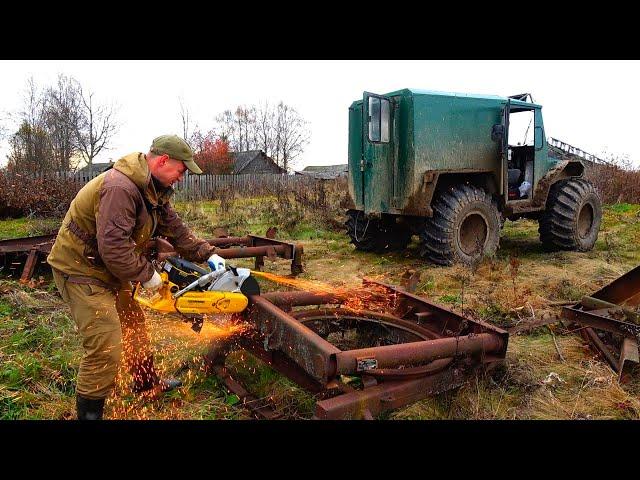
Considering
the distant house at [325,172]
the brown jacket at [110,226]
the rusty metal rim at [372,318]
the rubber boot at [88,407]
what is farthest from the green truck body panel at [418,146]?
the distant house at [325,172]

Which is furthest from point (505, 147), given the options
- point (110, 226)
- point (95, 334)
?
point (95, 334)

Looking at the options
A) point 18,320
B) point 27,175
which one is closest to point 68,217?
point 18,320

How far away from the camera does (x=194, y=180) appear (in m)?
20.9

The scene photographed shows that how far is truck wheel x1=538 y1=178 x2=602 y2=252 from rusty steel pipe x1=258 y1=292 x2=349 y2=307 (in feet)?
20.6

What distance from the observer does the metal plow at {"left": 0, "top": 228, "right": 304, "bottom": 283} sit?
6371mm

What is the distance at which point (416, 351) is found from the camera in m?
3.11

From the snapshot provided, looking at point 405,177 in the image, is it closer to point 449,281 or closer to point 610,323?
point 449,281

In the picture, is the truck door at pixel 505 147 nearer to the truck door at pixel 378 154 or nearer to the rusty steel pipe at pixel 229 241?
the truck door at pixel 378 154

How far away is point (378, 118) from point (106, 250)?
5.62 meters

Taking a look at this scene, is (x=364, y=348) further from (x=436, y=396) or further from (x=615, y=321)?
(x=615, y=321)

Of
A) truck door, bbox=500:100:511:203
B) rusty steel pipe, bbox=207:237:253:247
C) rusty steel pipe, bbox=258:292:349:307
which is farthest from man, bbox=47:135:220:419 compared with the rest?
truck door, bbox=500:100:511:203

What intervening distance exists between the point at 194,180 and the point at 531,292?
17.0 metres

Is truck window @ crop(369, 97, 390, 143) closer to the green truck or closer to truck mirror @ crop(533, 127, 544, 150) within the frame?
the green truck

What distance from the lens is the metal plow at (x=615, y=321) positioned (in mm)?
3895
